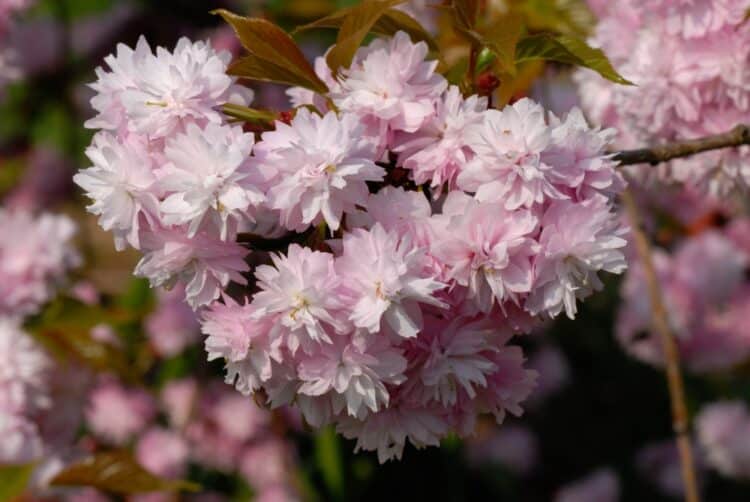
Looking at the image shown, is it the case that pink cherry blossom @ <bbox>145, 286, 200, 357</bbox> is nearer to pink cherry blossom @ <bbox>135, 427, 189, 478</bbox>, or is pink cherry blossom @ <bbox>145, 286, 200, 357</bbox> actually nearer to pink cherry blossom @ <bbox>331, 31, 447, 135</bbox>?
pink cherry blossom @ <bbox>135, 427, 189, 478</bbox>

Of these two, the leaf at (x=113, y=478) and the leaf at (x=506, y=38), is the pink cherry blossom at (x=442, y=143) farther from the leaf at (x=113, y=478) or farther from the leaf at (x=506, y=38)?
the leaf at (x=113, y=478)

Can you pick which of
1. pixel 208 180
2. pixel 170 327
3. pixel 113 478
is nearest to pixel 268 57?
pixel 208 180

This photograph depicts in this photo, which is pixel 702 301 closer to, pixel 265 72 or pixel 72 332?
pixel 72 332

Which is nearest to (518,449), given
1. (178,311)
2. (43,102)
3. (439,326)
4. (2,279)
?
(178,311)

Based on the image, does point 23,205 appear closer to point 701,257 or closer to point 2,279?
point 2,279

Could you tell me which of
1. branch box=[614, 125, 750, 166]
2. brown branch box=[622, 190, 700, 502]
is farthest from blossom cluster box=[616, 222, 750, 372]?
branch box=[614, 125, 750, 166]
